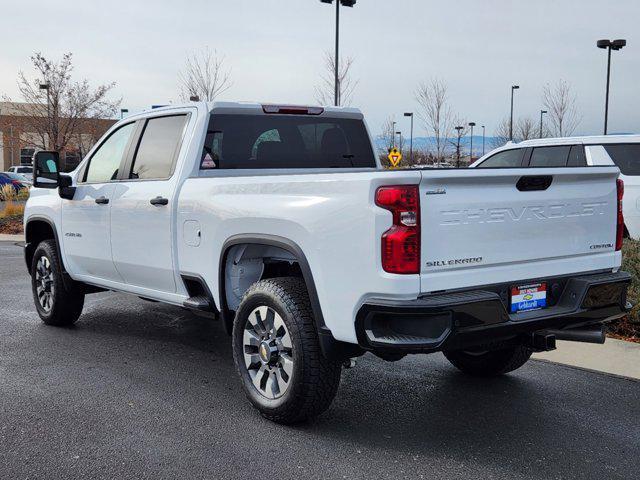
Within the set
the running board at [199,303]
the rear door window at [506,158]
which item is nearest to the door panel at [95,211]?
the running board at [199,303]

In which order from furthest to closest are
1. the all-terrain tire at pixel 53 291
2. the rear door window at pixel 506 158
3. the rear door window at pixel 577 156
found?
the rear door window at pixel 506 158 → the rear door window at pixel 577 156 → the all-terrain tire at pixel 53 291

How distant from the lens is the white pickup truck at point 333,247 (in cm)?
367

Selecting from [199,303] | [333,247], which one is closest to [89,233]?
[199,303]

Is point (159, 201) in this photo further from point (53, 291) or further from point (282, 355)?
point (53, 291)

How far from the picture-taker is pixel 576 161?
10328mm

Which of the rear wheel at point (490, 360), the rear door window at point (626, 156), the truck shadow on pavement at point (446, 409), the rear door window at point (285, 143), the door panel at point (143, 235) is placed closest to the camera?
the truck shadow on pavement at point (446, 409)

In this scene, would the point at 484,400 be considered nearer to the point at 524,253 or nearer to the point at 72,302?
the point at 524,253

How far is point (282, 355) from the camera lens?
171 inches

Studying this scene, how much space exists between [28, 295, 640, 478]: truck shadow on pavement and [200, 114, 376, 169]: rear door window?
1.69 m

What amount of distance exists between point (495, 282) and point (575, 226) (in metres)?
0.77

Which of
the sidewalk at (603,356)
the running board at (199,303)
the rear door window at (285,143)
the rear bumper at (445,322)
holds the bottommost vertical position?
the sidewalk at (603,356)

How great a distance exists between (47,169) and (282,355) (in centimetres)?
336

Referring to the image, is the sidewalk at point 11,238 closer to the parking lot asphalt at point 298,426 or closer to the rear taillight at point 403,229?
the parking lot asphalt at point 298,426

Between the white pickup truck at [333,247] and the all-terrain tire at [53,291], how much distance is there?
3.26ft
